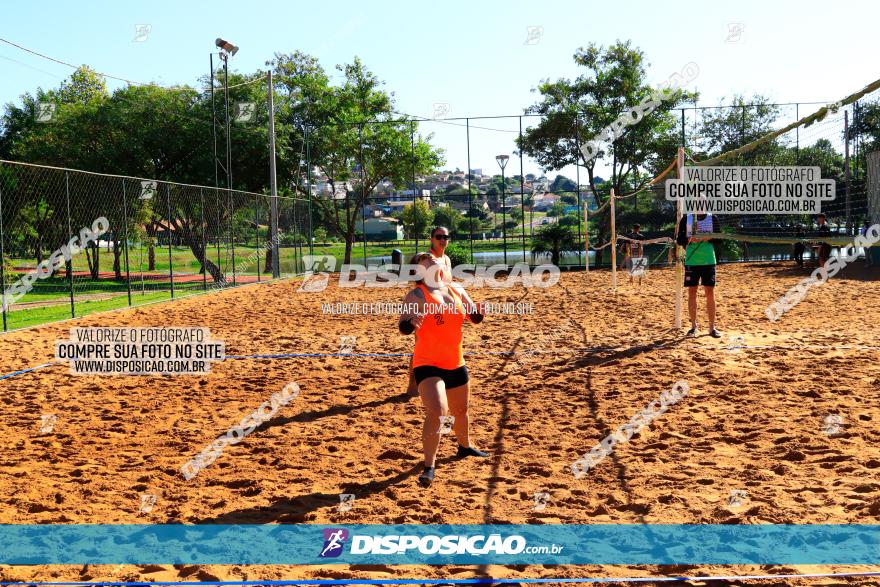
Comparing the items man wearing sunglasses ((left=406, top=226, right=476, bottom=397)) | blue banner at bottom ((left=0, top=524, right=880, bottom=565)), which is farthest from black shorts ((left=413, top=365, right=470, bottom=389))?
blue banner at bottom ((left=0, top=524, right=880, bottom=565))

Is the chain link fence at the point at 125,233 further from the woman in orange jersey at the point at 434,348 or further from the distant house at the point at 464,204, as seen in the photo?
the woman in orange jersey at the point at 434,348

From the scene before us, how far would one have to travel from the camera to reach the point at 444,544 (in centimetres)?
364

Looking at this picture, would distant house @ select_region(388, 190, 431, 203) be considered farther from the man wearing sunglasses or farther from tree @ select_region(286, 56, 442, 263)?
the man wearing sunglasses

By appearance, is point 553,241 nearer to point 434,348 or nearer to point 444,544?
point 434,348

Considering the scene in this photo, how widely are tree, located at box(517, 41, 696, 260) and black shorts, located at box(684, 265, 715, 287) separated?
18531 millimetres

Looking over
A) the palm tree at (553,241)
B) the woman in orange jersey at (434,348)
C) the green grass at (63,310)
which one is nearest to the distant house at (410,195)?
the palm tree at (553,241)

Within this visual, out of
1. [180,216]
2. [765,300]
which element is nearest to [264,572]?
[765,300]

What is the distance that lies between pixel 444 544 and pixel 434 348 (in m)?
1.37

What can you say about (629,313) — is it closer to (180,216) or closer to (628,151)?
(180,216)

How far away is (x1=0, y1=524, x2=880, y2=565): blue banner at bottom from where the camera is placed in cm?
346

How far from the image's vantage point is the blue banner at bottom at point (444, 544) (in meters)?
3.46

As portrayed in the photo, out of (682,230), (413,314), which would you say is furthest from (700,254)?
(413,314)

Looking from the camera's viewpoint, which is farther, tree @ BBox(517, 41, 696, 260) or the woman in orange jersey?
tree @ BBox(517, 41, 696, 260)

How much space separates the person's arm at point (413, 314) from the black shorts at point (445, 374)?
28 cm
